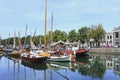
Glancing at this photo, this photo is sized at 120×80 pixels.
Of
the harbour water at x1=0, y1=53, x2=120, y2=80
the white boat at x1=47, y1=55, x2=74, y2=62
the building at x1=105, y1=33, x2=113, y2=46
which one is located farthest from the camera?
the building at x1=105, y1=33, x2=113, y2=46

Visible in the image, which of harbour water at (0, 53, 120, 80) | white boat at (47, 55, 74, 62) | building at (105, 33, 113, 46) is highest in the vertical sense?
building at (105, 33, 113, 46)

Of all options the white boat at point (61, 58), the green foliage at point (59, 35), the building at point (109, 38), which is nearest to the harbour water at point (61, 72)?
the white boat at point (61, 58)

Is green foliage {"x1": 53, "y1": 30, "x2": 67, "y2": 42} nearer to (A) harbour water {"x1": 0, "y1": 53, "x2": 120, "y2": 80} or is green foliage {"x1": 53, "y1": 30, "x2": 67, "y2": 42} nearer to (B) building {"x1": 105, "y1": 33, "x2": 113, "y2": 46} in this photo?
(B) building {"x1": 105, "y1": 33, "x2": 113, "y2": 46}

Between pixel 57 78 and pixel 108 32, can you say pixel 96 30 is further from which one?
pixel 57 78

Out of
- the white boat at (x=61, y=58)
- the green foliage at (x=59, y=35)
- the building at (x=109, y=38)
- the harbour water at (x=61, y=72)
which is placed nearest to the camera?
the harbour water at (x=61, y=72)

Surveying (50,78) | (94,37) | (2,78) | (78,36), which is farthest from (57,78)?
(78,36)

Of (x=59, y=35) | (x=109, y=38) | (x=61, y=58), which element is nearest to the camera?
(x=61, y=58)

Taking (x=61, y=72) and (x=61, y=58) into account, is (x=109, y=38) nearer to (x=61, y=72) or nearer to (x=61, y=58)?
(x=61, y=58)

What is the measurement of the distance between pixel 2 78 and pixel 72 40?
80.5m

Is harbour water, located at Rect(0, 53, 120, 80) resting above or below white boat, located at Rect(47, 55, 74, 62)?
below

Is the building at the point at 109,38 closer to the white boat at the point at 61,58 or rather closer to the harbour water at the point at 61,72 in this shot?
the white boat at the point at 61,58

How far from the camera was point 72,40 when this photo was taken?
109m

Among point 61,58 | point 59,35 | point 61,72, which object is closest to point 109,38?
point 59,35

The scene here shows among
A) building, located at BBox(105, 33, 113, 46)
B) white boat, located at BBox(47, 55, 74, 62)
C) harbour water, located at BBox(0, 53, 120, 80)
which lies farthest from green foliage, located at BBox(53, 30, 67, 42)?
harbour water, located at BBox(0, 53, 120, 80)
